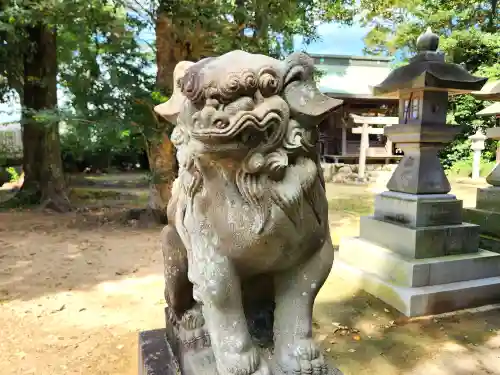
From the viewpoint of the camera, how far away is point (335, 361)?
2523 mm

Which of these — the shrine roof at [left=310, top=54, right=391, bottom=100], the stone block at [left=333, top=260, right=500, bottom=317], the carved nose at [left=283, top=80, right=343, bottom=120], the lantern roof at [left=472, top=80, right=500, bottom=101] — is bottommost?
the stone block at [left=333, top=260, right=500, bottom=317]

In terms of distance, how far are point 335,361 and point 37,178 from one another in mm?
8162

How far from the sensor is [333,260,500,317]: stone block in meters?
3.18

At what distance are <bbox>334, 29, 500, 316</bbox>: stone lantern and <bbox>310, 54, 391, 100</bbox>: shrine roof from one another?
12.7 metres

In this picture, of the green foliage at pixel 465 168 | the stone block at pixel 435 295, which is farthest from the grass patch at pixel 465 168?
the stone block at pixel 435 295

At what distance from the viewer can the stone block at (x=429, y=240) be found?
3463 mm

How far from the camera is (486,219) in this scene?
4.32m

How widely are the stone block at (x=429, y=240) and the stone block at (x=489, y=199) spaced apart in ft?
2.78

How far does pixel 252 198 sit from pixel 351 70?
58.2 ft

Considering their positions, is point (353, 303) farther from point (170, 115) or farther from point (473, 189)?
point (473, 189)

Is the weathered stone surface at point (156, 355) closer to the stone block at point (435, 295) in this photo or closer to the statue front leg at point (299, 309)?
the statue front leg at point (299, 309)

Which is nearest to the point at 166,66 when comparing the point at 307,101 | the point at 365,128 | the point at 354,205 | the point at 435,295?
the point at 435,295

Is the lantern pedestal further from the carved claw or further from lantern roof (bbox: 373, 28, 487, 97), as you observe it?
the carved claw

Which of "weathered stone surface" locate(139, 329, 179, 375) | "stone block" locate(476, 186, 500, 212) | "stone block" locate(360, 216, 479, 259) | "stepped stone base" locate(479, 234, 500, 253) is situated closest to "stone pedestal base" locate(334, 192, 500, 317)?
"stone block" locate(360, 216, 479, 259)
